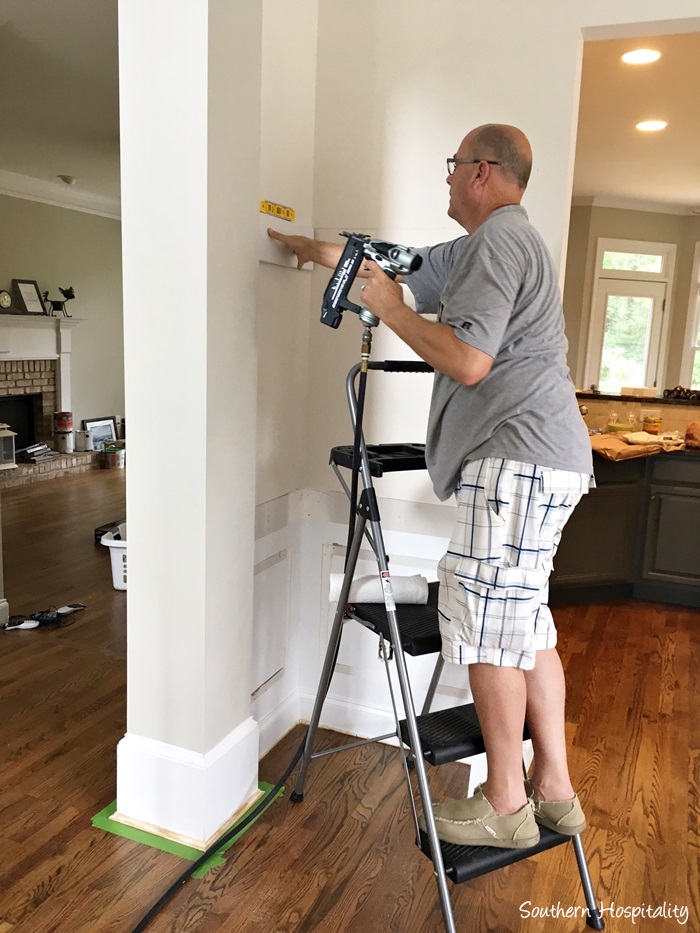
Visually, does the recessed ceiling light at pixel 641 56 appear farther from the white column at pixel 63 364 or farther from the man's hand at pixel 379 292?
the white column at pixel 63 364

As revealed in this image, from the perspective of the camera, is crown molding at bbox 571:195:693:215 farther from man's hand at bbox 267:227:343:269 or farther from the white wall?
man's hand at bbox 267:227:343:269

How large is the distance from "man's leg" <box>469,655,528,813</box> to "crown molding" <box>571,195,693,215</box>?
709 cm

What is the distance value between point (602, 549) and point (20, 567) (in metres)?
3.21

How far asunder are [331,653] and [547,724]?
58 cm

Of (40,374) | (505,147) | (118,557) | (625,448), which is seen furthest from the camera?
(40,374)

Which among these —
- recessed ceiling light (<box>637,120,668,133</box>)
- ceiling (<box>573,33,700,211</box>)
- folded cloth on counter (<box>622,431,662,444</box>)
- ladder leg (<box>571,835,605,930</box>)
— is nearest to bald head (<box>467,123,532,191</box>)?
ceiling (<box>573,33,700,211</box>)

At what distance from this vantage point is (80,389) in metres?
8.18

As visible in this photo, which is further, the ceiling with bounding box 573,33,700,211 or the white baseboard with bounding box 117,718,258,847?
the ceiling with bounding box 573,33,700,211

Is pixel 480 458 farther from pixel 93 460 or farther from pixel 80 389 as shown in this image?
pixel 80 389

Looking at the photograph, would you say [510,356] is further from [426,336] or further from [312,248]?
[312,248]

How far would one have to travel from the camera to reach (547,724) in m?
1.77

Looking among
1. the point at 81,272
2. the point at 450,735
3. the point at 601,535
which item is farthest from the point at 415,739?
the point at 81,272

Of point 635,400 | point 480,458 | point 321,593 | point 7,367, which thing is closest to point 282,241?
point 480,458

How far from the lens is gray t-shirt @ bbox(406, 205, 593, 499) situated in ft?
5.10
